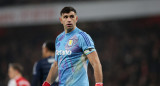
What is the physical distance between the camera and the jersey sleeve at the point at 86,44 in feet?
13.7

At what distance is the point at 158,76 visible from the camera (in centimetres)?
1309

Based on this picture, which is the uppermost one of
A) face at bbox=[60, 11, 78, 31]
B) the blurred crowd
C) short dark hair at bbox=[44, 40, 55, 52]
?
face at bbox=[60, 11, 78, 31]

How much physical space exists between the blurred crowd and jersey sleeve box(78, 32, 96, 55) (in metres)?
9.15

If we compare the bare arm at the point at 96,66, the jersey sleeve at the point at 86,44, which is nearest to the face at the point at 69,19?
the jersey sleeve at the point at 86,44

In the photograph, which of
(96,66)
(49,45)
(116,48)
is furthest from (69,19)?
(116,48)

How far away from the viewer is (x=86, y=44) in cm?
421

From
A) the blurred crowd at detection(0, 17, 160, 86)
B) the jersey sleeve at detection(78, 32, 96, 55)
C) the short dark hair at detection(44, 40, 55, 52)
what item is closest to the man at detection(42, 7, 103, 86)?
the jersey sleeve at detection(78, 32, 96, 55)

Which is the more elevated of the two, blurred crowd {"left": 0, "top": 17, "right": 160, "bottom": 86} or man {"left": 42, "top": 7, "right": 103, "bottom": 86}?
man {"left": 42, "top": 7, "right": 103, "bottom": 86}

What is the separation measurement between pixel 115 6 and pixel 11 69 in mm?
7501

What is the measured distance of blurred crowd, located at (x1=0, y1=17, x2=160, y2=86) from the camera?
13.7 m

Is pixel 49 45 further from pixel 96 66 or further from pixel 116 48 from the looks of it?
pixel 116 48

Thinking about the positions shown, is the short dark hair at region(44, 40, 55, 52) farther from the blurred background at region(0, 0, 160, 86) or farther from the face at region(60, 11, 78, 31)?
the blurred background at region(0, 0, 160, 86)

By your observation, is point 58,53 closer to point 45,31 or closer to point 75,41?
point 75,41

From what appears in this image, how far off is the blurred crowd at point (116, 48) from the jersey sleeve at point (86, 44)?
360 inches
